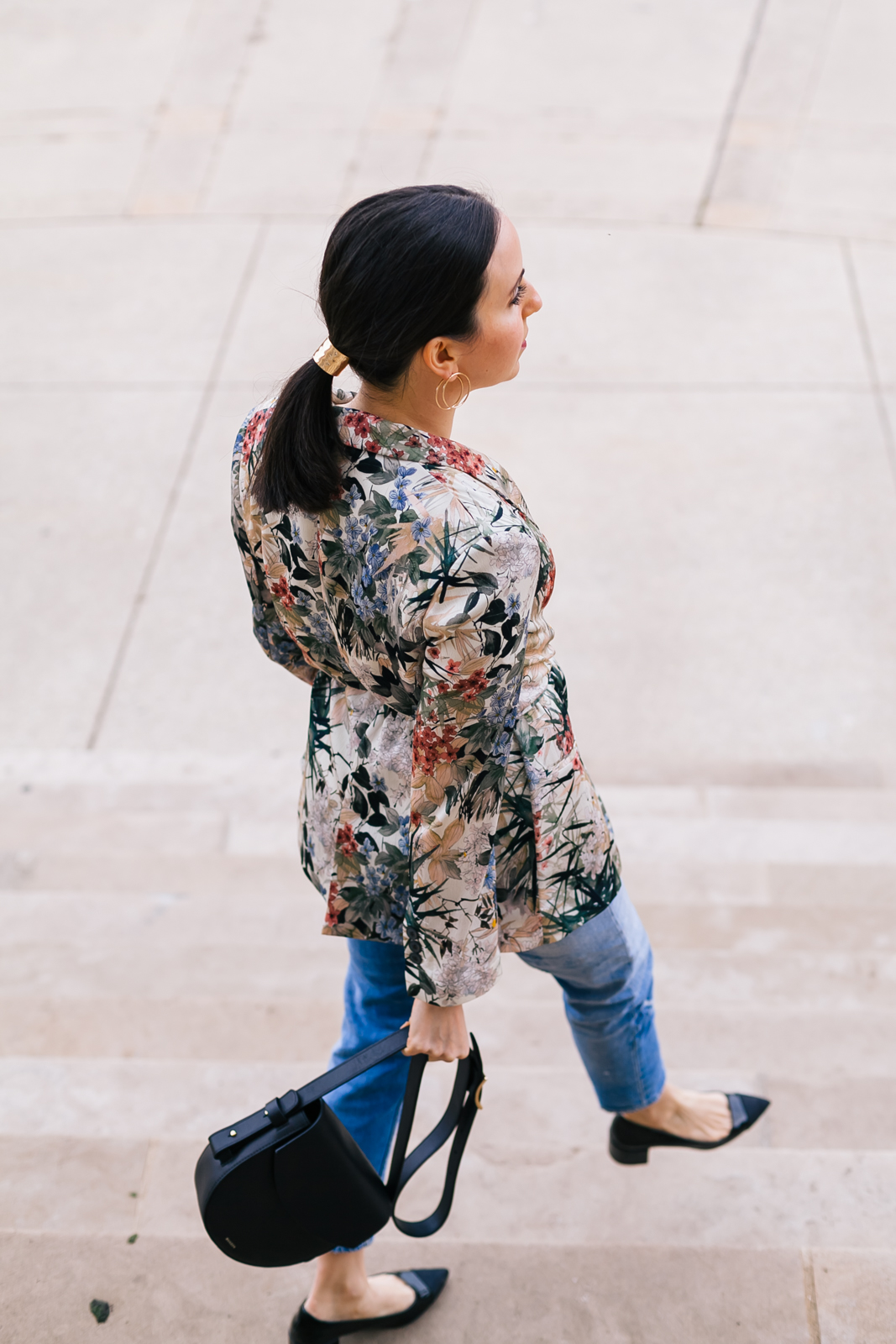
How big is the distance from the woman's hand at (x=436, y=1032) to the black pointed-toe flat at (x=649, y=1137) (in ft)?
2.43

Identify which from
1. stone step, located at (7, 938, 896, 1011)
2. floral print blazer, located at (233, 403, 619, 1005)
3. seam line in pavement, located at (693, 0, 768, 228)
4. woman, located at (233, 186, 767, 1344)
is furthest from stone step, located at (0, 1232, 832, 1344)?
seam line in pavement, located at (693, 0, 768, 228)

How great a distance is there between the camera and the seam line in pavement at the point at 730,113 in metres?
5.99

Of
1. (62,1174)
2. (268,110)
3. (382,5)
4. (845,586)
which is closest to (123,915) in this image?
(62,1174)

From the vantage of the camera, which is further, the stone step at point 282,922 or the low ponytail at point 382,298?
the stone step at point 282,922

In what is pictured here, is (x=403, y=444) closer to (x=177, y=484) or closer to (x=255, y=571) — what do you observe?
(x=255, y=571)

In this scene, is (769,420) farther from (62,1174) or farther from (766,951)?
(62,1174)

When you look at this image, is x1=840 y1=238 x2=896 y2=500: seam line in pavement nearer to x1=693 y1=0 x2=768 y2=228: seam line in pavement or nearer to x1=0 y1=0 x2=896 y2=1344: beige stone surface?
x1=0 y1=0 x2=896 y2=1344: beige stone surface

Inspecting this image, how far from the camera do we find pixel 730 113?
21.7 feet

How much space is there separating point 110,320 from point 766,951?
426 centimetres

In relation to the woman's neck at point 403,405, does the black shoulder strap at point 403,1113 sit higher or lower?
lower

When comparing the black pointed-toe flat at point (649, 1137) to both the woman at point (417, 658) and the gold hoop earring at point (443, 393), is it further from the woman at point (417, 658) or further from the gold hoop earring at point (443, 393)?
the gold hoop earring at point (443, 393)

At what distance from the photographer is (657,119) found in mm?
6605

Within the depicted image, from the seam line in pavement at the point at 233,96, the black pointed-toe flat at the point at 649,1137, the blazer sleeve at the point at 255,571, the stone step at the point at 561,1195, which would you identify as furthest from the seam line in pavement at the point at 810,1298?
the seam line in pavement at the point at 233,96

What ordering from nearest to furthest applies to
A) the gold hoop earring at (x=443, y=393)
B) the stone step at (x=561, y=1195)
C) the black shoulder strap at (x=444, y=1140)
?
the gold hoop earring at (x=443, y=393)
the black shoulder strap at (x=444, y=1140)
the stone step at (x=561, y=1195)
